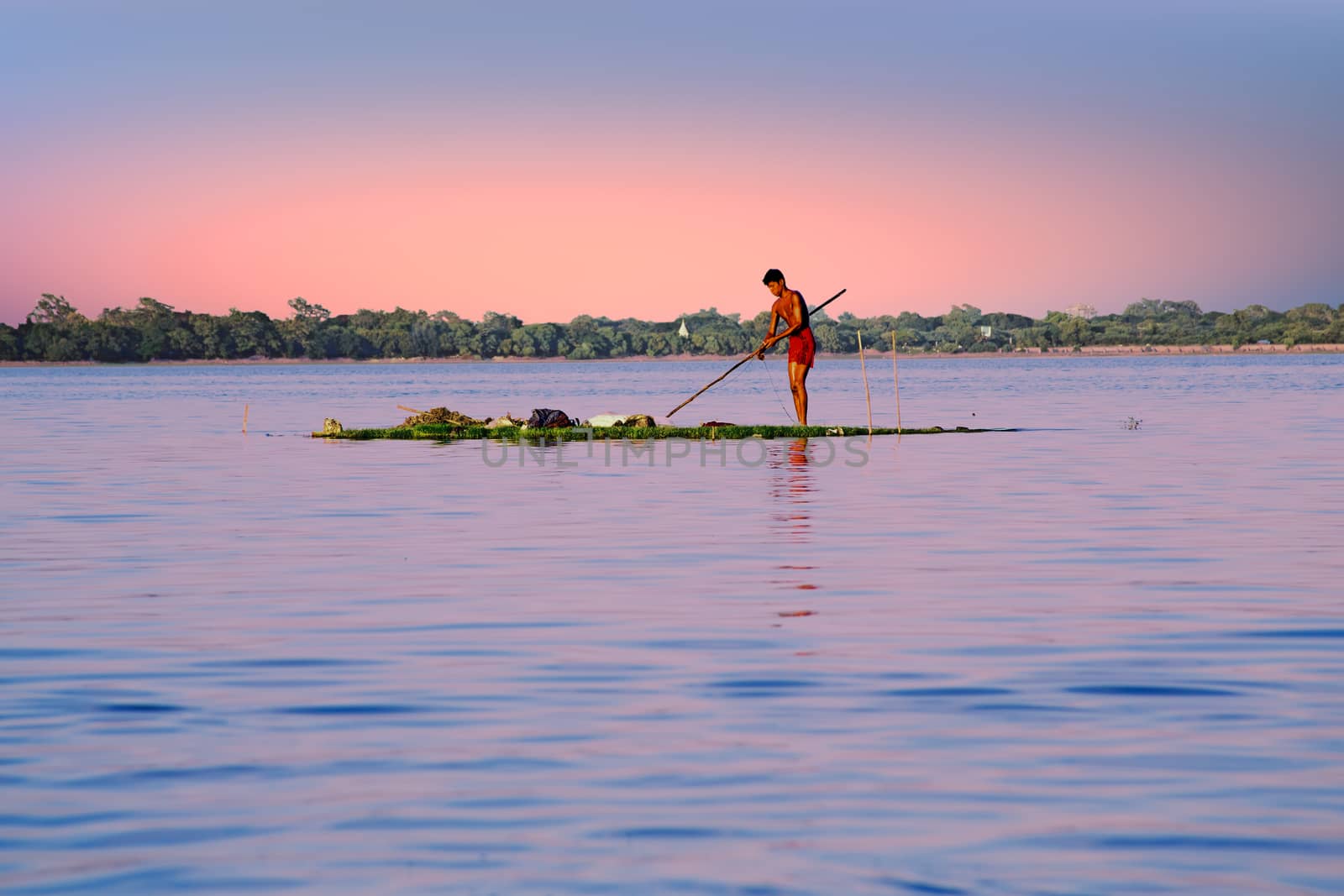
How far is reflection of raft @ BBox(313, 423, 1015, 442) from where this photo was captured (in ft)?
98.4

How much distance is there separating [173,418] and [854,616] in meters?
44.4

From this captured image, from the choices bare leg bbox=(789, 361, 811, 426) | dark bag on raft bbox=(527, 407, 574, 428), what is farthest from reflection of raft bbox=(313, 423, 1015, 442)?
bare leg bbox=(789, 361, 811, 426)

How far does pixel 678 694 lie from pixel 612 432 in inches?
873

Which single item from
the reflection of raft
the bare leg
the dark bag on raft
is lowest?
the reflection of raft

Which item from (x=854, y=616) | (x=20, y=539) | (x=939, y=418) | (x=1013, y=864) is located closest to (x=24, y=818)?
(x=1013, y=864)

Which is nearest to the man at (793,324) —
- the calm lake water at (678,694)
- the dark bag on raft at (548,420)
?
the dark bag on raft at (548,420)

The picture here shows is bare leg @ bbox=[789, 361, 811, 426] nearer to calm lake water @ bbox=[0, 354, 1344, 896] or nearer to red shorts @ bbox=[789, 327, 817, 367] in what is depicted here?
red shorts @ bbox=[789, 327, 817, 367]

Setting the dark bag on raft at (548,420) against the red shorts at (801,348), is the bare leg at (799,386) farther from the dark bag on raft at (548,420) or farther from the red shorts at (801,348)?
the dark bag on raft at (548,420)

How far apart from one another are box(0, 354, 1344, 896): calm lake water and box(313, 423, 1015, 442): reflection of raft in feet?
31.2

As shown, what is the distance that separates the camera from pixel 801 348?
3000 centimetres

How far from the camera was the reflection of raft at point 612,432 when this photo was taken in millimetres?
29984

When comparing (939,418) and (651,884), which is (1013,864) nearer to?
Answer: (651,884)

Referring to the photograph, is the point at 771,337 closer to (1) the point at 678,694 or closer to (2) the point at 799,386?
(2) the point at 799,386

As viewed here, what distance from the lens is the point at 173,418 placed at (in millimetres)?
52219
